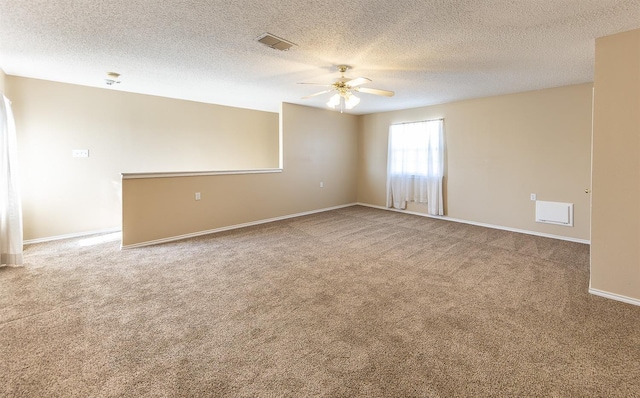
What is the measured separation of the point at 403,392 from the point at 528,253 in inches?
127

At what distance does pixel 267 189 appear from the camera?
5754mm

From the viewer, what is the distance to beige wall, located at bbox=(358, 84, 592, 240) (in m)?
4.32

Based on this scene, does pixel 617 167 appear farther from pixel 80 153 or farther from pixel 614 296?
pixel 80 153

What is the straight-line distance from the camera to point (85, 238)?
4.54 metres

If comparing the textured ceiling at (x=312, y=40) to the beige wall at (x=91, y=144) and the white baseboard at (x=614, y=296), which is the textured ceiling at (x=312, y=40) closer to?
the beige wall at (x=91, y=144)

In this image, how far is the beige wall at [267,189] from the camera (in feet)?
14.1

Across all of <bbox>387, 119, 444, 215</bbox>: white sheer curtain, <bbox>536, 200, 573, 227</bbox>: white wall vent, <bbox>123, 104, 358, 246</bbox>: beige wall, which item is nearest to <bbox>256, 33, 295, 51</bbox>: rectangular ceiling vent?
<bbox>123, 104, 358, 246</bbox>: beige wall

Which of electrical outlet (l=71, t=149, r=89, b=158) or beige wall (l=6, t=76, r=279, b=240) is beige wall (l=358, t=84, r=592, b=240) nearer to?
beige wall (l=6, t=76, r=279, b=240)

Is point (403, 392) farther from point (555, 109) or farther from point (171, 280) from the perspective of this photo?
point (555, 109)

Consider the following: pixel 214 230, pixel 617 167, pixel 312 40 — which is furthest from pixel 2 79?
pixel 617 167

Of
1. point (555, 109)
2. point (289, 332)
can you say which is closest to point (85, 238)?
point (289, 332)

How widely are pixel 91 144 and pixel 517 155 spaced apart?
6908mm

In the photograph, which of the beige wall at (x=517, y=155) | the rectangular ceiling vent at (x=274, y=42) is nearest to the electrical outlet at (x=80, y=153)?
the rectangular ceiling vent at (x=274, y=42)

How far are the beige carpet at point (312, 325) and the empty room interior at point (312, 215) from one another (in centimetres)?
2
